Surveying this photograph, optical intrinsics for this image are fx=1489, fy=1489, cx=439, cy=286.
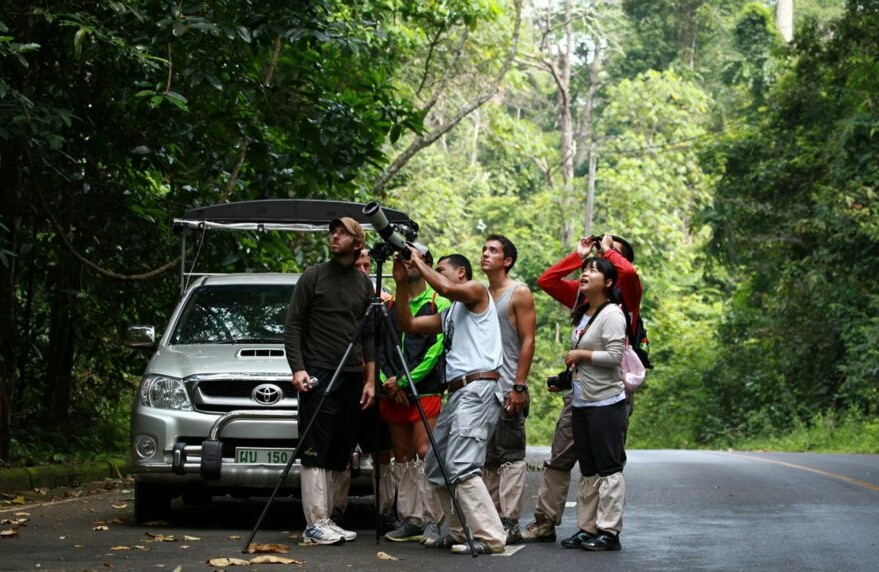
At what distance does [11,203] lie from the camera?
579 inches

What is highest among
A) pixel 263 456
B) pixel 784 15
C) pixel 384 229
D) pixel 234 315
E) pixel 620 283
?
pixel 784 15

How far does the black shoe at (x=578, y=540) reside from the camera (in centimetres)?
958

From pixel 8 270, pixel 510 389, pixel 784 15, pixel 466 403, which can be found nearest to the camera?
pixel 466 403

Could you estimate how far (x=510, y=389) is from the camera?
383 inches

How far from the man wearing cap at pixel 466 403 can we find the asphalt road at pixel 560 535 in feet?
0.77

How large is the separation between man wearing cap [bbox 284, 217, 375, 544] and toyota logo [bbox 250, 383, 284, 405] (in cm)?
78

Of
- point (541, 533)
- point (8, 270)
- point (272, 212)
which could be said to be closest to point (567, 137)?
point (8, 270)

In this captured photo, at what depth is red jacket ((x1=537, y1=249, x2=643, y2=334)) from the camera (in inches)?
388

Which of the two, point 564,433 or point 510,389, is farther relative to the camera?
point 564,433

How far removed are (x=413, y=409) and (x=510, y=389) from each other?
894 mm

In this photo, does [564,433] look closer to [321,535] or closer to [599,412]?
[599,412]

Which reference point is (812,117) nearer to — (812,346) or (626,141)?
(812,346)

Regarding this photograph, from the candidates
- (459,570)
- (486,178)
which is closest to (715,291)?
(486,178)

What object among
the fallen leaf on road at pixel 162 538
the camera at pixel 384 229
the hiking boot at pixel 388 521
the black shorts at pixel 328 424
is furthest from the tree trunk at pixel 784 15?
the camera at pixel 384 229
